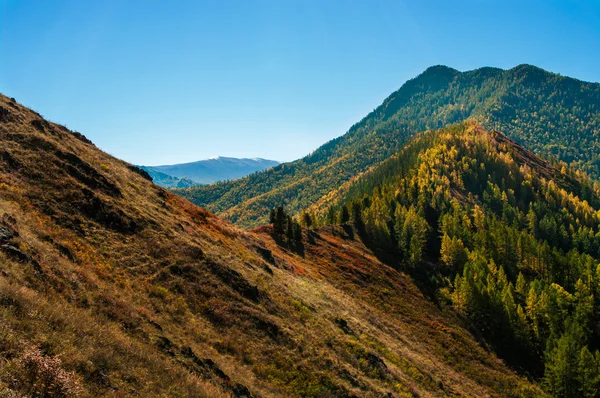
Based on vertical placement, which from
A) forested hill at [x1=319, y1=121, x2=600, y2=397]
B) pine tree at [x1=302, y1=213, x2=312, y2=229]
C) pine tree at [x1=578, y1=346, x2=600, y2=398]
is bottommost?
pine tree at [x1=578, y1=346, x2=600, y2=398]

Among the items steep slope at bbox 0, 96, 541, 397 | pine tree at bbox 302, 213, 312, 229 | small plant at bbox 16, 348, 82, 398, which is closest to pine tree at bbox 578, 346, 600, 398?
steep slope at bbox 0, 96, 541, 397

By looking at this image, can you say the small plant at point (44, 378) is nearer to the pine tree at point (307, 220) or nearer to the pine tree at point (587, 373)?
the pine tree at point (587, 373)

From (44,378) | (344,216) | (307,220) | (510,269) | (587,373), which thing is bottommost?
(587,373)

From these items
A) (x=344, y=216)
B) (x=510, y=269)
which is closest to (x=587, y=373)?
(x=510, y=269)

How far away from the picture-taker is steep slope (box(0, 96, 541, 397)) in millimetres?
14125

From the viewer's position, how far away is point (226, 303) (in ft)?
103

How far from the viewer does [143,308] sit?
2370cm

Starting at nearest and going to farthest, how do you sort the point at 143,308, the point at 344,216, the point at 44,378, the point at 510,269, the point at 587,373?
1. the point at 44,378
2. the point at 143,308
3. the point at 587,373
4. the point at 510,269
5. the point at 344,216

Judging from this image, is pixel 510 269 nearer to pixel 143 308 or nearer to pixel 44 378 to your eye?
pixel 143 308

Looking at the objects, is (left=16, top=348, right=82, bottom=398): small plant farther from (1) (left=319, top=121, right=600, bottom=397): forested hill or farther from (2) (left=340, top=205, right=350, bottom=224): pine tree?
(2) (left=340, top=205, right=350, bottom=224): pine tree

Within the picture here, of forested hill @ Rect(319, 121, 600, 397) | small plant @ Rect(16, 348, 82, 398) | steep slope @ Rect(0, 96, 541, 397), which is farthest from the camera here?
forested hill @ Rect(319, 121, 600, 397)

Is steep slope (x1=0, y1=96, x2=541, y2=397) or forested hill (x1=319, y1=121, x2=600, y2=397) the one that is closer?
steep slope (x1=0, y1=96, x2=541, y2=397)

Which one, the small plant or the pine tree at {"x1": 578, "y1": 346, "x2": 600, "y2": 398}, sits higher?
the small plant

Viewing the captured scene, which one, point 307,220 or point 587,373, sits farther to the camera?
point 307,220
